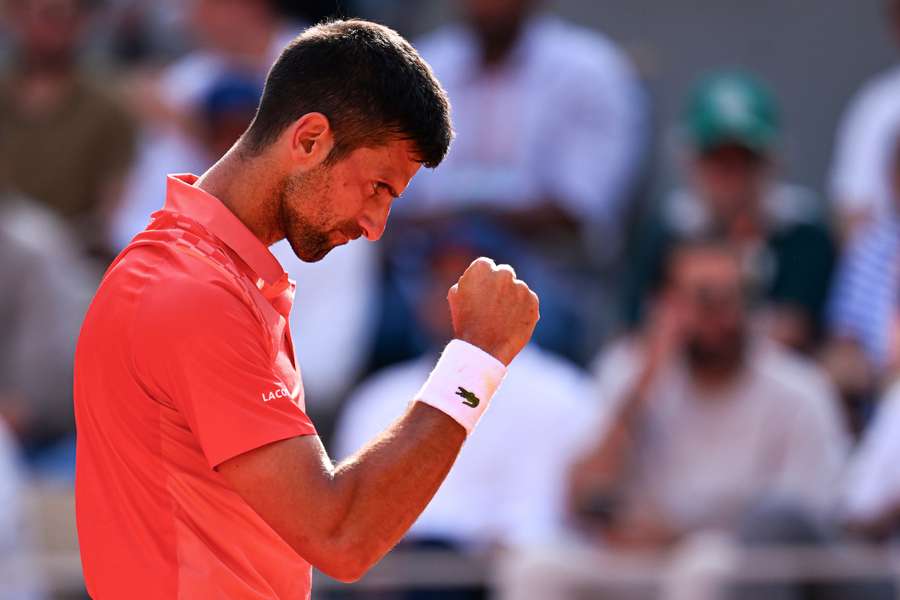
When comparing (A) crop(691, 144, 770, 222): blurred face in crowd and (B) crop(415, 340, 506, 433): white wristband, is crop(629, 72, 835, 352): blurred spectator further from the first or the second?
(B) crop(415, 340, 506, 433): white wristband

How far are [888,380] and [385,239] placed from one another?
221 cm

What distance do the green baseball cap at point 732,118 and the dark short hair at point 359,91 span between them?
4640 millimetres

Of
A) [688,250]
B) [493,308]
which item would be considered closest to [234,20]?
[688,250]

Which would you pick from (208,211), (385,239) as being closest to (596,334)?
(385,239)

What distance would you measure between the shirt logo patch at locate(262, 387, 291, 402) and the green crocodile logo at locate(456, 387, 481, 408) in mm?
236

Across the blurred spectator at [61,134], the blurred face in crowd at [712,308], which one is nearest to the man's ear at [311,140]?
the blurred face in crowd at [712,308]

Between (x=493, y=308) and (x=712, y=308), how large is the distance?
390 cm

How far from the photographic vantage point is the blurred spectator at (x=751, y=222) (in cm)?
671

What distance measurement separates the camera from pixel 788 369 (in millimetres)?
6164

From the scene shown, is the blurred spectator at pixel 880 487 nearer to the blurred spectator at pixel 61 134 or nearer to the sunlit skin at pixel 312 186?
the blurred spectator at pixel 61 134

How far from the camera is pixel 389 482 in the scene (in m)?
2.19

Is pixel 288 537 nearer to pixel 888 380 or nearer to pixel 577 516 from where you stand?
pixel 577 516

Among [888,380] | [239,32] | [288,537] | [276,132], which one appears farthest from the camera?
[239,32]

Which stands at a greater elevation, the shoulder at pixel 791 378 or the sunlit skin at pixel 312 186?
the shoulder at pixel 791 378
